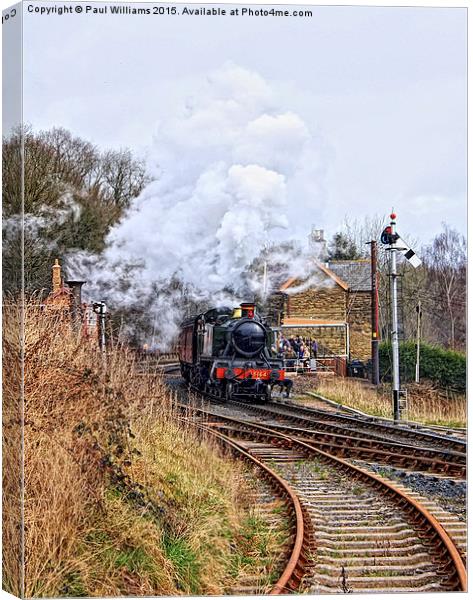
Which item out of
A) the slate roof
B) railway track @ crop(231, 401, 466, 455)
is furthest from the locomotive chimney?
railway track @ crop(231, 401, 466, 455)

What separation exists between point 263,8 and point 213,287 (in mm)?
2841

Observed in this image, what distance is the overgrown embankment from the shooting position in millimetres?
7848

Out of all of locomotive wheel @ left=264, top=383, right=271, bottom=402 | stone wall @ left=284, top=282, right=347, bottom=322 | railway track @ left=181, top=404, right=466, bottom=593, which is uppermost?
stone wall @ left=284, top=282, right=347, bottom=322

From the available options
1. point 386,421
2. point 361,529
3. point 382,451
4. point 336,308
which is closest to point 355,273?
point 336,308

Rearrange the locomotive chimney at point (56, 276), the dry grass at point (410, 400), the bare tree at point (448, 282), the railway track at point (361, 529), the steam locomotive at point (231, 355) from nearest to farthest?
the railway track at point (361, 529)
the locomotive chimney at point (56, 276)
the bare tree at point (448, 282)
the dry grass at point (410, 400)
the steam locomotive at point (231, 355)

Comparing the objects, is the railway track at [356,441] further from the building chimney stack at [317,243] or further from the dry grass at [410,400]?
the building chimney stack at [317,243]

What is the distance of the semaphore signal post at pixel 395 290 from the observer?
9266 mm

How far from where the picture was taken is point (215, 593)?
8109 mm

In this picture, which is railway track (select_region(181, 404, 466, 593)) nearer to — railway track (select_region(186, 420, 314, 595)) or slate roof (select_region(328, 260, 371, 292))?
railway track (select_region(186, 420, 314, 595))

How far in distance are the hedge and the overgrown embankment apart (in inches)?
88.5

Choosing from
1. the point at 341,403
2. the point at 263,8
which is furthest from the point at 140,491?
the point at 263,8

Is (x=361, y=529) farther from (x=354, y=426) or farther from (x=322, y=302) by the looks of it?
(x=322, y=302)

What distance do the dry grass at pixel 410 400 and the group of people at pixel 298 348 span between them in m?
0.37

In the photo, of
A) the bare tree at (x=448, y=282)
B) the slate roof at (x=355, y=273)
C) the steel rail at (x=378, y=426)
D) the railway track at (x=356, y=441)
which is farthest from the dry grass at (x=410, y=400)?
the slate roof at (x=355, y=273)
